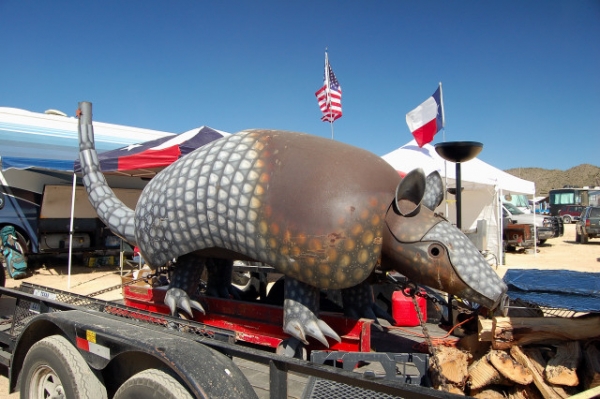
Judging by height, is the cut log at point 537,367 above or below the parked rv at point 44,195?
below

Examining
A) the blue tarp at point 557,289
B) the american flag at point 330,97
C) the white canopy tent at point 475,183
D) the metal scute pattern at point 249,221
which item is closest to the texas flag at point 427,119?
the american flag at point 330,97

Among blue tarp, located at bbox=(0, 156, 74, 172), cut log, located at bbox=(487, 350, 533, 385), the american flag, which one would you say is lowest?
cut log, located at bbox=(487, 350, 533, 385)

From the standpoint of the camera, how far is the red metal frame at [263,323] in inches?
118

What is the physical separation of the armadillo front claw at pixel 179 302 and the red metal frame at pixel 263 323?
7.1 inches

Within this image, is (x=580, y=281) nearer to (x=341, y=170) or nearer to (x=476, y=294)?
(x=476, y=294)

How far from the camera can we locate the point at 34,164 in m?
8.87

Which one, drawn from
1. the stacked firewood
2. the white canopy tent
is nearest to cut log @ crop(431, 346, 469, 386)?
the stacked firewood

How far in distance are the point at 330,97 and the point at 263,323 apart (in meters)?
8.30

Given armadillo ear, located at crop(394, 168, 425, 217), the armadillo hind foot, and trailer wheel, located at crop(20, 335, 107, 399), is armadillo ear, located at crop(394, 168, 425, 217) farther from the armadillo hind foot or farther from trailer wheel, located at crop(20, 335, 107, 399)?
trailer wheel, located at crop(20, 335, 107, 399)

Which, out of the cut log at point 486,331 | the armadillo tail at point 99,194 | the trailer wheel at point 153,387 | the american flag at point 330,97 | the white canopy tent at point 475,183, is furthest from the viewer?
the white canopy tent at point 475,183

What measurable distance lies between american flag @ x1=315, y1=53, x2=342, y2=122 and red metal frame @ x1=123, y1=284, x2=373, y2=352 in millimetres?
7655

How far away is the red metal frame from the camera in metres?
3.01

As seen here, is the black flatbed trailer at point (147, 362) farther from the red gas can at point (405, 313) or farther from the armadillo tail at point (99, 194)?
the red gas can at point (405, 313)

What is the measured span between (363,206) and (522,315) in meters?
1.42
